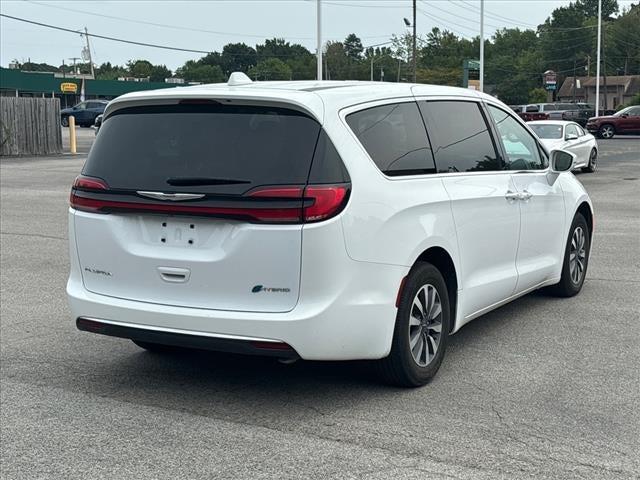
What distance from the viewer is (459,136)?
6.14 metres

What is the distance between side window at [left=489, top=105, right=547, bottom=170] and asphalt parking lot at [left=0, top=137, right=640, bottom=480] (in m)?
1.22

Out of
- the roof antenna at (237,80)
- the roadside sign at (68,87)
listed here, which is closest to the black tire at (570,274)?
the roof antenna at (237,80)

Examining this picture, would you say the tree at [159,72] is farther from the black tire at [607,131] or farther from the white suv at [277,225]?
the white suv at [277,225]

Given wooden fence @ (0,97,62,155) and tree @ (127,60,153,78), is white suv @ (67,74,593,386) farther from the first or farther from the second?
tree @ (127,60,153,78)

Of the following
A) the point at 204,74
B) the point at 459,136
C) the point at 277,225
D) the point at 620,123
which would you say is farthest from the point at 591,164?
the point at 204,74

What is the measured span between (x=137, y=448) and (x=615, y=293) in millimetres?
5091

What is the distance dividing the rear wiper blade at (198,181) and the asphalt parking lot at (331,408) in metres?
1.27

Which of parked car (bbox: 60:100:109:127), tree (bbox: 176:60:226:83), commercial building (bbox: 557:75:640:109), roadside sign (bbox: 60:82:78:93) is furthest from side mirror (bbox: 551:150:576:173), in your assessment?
tree (bbox: 176:60:226:83)

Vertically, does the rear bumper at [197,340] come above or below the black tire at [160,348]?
above

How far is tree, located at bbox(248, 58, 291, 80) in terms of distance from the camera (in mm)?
124306

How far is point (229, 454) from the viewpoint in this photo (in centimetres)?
439

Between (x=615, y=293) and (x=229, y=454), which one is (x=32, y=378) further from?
(x=615, y=293)

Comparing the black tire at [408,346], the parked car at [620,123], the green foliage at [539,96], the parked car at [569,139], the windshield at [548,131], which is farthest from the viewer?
the green foliage at [539,96]

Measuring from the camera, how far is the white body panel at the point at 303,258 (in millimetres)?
4715
